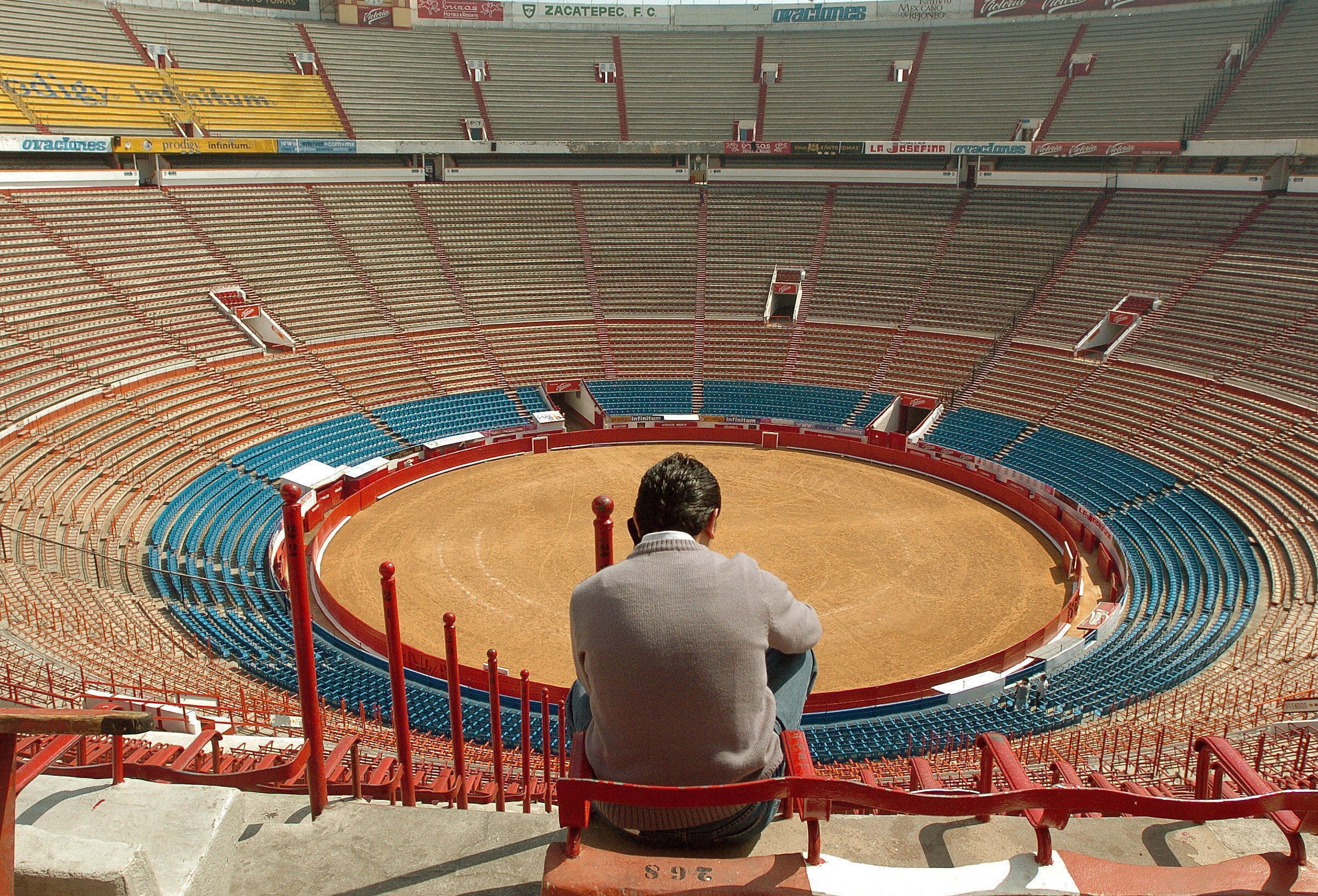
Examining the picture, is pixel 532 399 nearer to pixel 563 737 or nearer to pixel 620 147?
pixel 620 147

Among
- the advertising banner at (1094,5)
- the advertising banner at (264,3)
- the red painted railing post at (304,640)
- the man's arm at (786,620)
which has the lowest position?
the red painted railing post at (304,640)

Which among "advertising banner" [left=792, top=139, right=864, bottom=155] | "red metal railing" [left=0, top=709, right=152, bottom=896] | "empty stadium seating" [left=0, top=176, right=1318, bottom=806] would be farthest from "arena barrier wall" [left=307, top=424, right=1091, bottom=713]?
"advertising banner" [left=792, top=139, right=864, bottom=155]

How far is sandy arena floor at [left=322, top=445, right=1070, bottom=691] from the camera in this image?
22.3 metres

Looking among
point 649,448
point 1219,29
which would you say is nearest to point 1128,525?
point 649,448

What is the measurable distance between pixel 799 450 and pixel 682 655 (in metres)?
33.5

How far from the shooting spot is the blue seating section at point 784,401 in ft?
124

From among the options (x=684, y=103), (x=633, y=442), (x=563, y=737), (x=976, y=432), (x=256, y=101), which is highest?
(x=684, y=103)

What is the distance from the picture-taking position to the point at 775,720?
4414 millimetres

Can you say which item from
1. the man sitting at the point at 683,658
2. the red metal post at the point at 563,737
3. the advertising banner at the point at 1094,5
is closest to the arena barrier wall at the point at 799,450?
the red metal post at the point at 563,737

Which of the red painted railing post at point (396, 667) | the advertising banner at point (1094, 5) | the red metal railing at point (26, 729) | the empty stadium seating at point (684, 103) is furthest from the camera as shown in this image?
the advertising banner at point (1094, 5)

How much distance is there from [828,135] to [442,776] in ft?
132

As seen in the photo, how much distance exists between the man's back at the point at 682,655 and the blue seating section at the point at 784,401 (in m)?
33.9

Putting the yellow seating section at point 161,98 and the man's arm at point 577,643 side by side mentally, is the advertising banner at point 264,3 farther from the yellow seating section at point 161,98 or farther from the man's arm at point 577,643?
the man's arm at point 577,643

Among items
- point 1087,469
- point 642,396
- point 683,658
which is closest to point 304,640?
point 683,658
